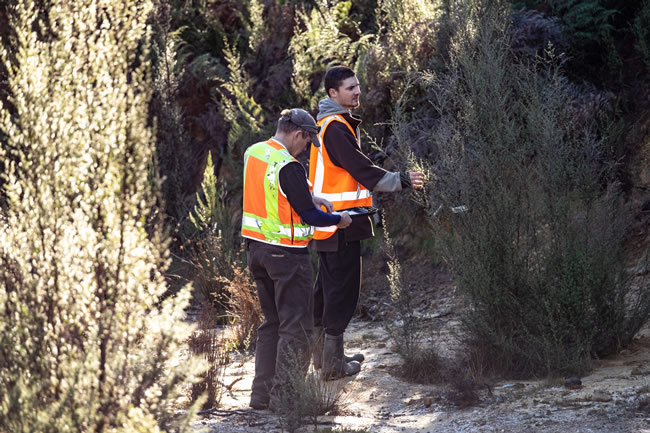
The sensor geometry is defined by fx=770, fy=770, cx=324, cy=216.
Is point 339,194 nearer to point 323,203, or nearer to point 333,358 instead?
point 323,203

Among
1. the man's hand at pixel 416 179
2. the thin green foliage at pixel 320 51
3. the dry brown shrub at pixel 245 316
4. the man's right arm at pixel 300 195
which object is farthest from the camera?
the thin green foliage at pixel 320 51

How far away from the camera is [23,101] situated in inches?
110

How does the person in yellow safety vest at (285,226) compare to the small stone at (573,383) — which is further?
the small stone at (573,383)

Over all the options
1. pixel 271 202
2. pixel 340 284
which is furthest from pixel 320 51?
pixel 271 202

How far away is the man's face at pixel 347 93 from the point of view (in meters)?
5.49

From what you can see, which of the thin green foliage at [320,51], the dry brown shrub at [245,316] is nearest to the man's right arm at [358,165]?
the dry brown shrub at [245,316]

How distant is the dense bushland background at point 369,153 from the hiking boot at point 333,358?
1.63ft

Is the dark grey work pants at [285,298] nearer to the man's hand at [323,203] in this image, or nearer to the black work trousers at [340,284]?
the man's hand at [323,203]

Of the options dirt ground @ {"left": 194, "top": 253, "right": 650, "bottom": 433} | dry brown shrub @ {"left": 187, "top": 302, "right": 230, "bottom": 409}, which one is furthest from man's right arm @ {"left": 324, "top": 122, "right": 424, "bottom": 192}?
dry brown shrub @ {"left": 187, "top": 302, "right": 230, "bottom": 409}

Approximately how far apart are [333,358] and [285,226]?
1.29 meters

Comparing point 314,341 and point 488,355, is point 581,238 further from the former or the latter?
point 314,341

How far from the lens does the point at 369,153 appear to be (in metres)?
9.39

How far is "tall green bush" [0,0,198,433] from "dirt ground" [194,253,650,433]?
5.13 ft

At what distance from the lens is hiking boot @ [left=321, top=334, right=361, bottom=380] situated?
557 centimetres
